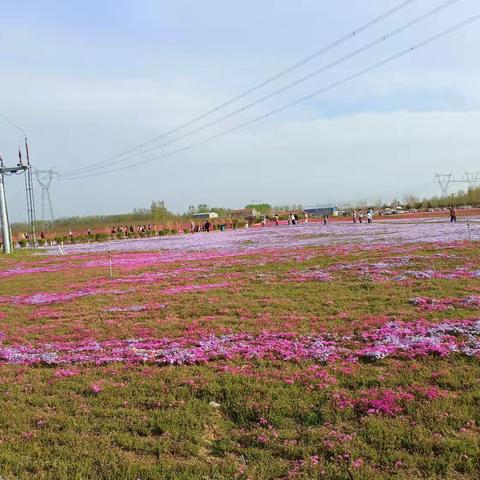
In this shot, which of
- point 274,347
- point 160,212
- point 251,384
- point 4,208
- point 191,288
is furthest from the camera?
point 160,212

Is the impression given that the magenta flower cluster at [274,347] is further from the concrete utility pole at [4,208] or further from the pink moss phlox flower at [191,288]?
the concrete utility pole at [4,208]

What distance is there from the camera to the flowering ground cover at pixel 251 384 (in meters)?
6.79

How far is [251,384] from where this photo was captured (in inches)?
371

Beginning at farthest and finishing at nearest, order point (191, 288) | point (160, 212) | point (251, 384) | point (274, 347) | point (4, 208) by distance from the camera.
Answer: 1. point (160, 212)
2. point (4, 208)
3. point (191, 288)
4. point (274, 347)
5. point (251, 384)

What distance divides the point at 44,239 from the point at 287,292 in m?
80.1

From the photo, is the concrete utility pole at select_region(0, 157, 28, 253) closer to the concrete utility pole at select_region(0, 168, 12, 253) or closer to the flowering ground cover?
the concrete utility pole at select_region(0, 168, 12, 253)

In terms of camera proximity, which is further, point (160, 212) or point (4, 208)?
point (160, 212)

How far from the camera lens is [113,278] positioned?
2794cm

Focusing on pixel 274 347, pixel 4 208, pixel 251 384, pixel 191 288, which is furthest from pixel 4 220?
pixel 251 384

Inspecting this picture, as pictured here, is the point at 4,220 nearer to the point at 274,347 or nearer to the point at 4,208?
the point at 4,208

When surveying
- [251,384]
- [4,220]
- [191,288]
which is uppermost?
[4,220]

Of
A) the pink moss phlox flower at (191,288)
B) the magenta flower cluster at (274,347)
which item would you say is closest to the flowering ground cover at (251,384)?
the magenta flower cluster at (274,347)

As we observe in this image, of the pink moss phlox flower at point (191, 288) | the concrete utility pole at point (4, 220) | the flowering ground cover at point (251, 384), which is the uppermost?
the concrete utility pole at point (4, 220)

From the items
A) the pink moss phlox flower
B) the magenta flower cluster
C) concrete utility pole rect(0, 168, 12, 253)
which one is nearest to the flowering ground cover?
the magenta flower cluster
